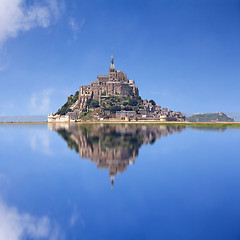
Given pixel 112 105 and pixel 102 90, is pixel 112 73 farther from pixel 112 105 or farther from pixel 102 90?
pixel 112 105

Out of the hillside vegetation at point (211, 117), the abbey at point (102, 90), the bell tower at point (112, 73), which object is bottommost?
the hillside vegetation at point (211, 117)

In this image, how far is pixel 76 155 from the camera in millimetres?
17812

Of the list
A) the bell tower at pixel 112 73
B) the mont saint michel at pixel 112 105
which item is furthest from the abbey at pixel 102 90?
the bell tower at pixel 112 73

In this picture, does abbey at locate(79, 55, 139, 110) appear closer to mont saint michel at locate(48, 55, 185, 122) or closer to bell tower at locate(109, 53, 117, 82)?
mont saint michel at locate(48, 55, 185, 122)

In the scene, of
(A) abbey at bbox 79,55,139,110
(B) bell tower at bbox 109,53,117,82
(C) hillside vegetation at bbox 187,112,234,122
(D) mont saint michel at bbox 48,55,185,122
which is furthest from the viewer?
(C) hillside vegetation at bbox 187,112,234,122

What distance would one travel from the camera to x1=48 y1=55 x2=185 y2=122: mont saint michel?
94062 mm

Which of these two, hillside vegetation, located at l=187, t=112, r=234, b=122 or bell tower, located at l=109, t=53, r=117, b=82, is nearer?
bell tower, located at l=109, t=53, r=117, b=82

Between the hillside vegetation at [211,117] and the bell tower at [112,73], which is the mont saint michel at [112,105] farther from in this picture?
the hillside vegetation at [211,117]

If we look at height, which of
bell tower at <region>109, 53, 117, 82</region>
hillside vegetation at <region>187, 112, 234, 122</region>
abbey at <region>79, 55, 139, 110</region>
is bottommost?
hillside vegetation at <region>187, 112, 234, 122</region>

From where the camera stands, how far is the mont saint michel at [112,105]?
94062mm

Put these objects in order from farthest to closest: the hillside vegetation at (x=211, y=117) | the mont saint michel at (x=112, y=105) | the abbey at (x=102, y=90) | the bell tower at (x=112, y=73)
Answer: the hillside vegetation at (x=211, y=117) → the bell tower at (x=112, y=73) → the abbey at (x=102, y=90) → the mont saint michel at (x=112, y=105)

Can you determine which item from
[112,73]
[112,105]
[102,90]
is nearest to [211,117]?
[112,73]

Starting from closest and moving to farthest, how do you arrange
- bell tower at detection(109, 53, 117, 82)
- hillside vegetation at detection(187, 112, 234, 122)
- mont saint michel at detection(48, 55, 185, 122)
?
1. mont saint michel at detection(48, 55, 185, 122)
2. bell tower at detection(109, 53, 117, 82)
3. hillside vegetation at detection(187, 112, 234, 122)

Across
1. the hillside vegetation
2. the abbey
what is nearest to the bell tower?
the abbey
